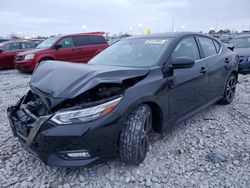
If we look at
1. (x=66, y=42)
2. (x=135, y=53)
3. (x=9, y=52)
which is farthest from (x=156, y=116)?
(x=9, y=52)

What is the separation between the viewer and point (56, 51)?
30.8 feet

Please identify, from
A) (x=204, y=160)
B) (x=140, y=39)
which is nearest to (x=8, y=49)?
(x=140, y=39)

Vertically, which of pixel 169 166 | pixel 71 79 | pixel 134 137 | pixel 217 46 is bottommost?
pixel 169 166

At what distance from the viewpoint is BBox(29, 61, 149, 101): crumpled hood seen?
7.61ft

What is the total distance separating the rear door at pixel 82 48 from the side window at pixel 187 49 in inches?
281

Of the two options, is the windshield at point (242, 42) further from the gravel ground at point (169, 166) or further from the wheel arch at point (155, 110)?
the wheel arch at point (155, 110)

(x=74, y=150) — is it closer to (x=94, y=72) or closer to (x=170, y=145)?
(x=94, y=72)

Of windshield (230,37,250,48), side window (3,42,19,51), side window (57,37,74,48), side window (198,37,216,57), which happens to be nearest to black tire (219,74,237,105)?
side window (198,37,216,57)

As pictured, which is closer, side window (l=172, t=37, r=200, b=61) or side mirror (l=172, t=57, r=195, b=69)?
side mirror (l=172, t=57, r=195, b=69)

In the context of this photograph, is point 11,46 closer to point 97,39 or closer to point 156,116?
point 97,39

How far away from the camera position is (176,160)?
9.25ft

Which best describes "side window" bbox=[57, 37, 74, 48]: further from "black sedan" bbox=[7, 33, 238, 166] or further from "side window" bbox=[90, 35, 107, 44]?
"black sedan" bbox=[7, 33, 238, 166]

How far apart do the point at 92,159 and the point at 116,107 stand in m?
0.58

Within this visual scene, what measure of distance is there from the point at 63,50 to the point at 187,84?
7.44 m
